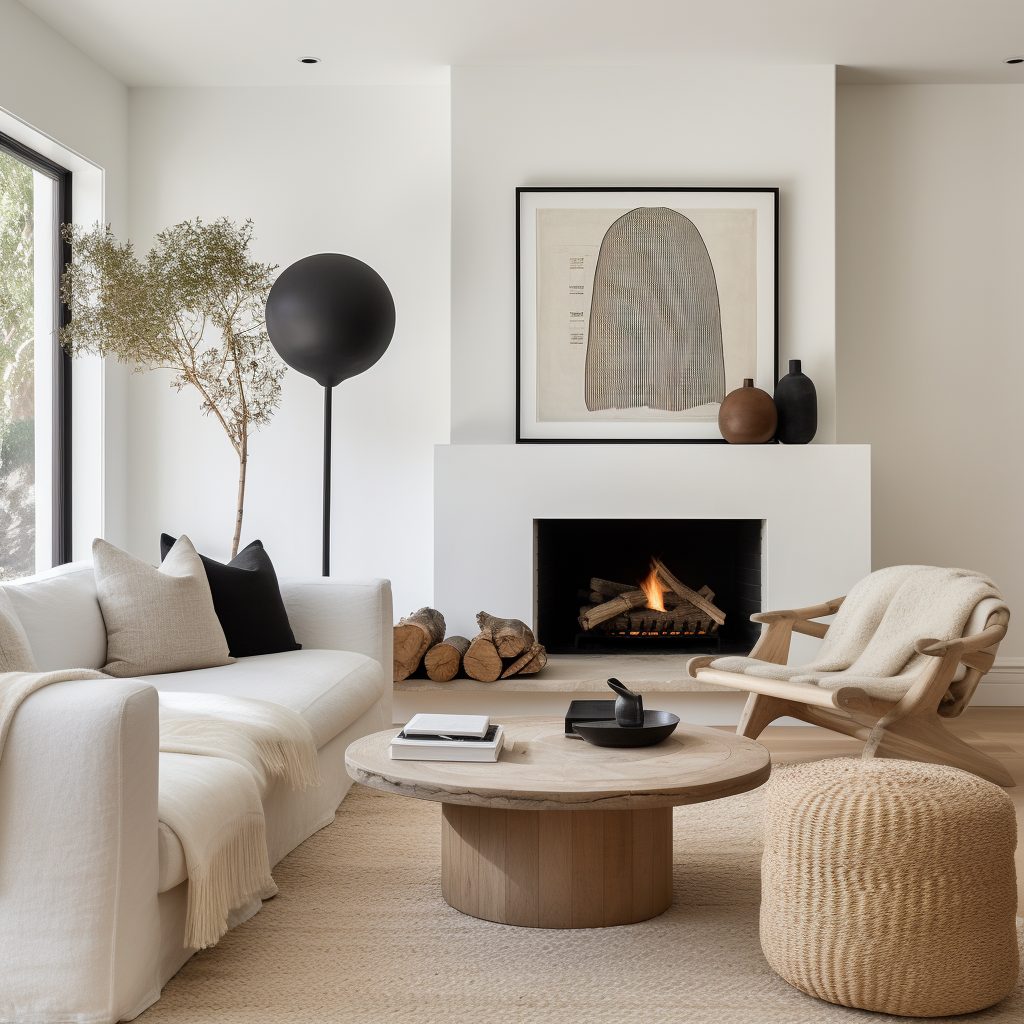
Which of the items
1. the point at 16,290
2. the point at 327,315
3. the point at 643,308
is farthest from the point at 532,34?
the point at 16,290

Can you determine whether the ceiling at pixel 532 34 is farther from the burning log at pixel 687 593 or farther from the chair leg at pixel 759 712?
the chair leg at pixel 759 712

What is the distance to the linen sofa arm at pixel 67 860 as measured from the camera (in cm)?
169

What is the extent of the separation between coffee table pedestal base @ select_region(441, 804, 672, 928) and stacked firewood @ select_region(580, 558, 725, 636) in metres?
2.30

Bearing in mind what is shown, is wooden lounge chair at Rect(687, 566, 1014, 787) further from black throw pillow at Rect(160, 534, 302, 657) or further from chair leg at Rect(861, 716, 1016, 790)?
black throw pillow at Rect(160, 534, 302, 657)

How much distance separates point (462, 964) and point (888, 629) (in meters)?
2.16

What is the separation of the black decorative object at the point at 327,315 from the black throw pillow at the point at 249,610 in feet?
2.88

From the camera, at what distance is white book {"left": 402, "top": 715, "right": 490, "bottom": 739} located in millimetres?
2213

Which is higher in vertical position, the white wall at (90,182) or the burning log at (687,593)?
the white wall at (90,182)

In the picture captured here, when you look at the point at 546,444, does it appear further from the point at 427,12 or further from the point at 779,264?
the point at 427,12

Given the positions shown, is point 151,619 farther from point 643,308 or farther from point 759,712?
point 643,308

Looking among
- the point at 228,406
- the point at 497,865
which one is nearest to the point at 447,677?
the point at 228,406

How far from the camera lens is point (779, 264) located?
4.36m

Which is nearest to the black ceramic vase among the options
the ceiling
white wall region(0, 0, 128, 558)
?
the ceiling

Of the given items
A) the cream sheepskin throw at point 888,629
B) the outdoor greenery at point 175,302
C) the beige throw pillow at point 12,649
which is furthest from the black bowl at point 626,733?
the outdoor greenery at point 175,302
